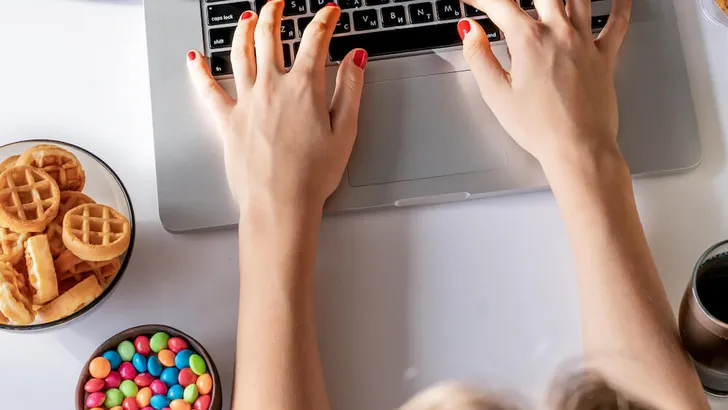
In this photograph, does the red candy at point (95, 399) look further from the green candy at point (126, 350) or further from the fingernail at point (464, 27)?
the fingernail at point (464, 27)

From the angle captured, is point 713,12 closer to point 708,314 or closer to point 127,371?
point 708,314

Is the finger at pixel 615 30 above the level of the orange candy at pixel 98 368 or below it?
above

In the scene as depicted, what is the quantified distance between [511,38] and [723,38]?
210mm

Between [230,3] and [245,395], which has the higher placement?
[230,3]

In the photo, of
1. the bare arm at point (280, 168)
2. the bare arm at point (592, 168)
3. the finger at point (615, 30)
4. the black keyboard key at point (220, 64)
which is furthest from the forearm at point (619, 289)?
the black keyboard key at point (220, 64)

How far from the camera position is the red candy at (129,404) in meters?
0.50

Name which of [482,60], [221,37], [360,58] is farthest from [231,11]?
[482,60]

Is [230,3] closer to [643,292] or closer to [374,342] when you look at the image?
[374,342]

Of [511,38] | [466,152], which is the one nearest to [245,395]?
[466,152]

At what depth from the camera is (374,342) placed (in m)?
0.57

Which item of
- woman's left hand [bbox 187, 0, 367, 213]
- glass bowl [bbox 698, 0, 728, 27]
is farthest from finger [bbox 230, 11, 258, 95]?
glass bowl [bbox 698, 0, 728, 27]

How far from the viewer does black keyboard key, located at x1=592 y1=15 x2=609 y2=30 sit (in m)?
0.62

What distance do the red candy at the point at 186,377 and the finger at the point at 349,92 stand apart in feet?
0.77

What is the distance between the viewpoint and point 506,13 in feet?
1.97
